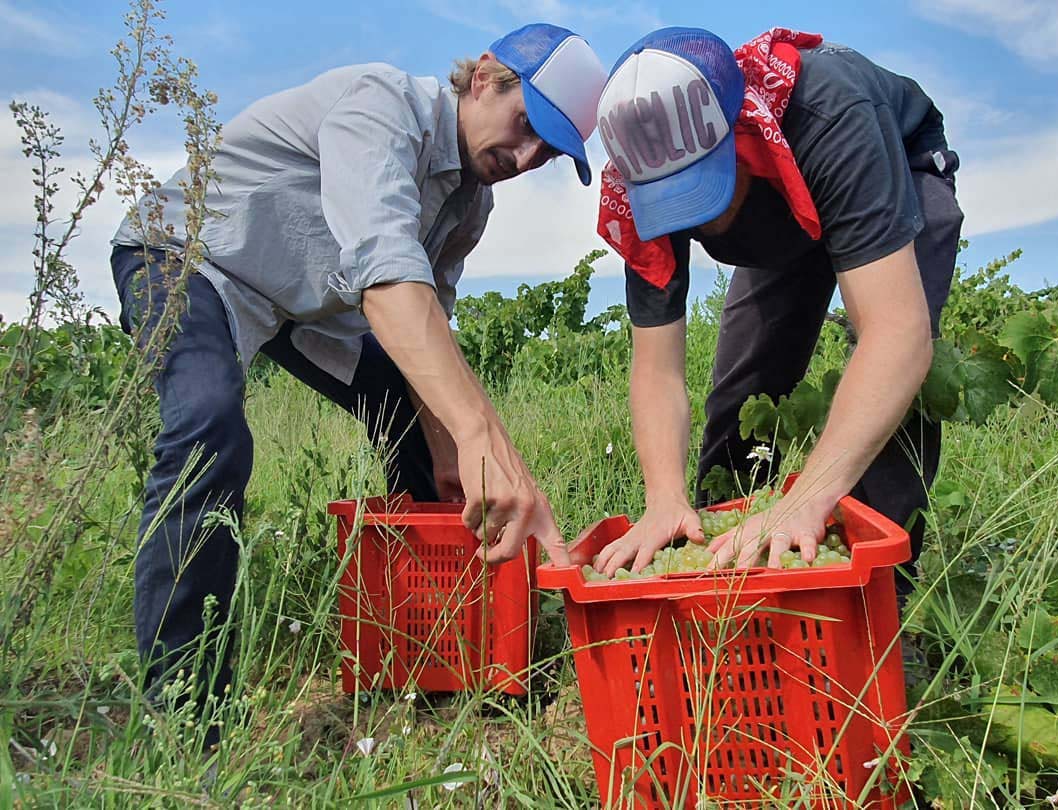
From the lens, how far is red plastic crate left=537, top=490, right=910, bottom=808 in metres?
1.50

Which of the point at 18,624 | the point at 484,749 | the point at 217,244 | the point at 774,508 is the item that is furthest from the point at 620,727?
the point at 217,244

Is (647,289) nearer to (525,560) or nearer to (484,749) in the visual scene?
(525,560)

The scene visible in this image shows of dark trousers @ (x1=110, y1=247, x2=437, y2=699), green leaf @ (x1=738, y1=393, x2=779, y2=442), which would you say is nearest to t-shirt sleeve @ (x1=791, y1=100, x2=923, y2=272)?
green leaf @ (x1=738, y1=393, x2=779, y2=442)

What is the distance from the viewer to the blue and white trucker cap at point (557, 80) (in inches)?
88.6

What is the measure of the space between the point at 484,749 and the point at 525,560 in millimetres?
706

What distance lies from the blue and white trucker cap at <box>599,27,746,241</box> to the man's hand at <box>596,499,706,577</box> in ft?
2.00

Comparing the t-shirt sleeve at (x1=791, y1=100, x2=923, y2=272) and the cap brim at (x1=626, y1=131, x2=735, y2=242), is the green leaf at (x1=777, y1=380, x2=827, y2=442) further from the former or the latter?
the cap brim at (x1=626, y1=131, x2=735, y2=242)

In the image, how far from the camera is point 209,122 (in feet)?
5.08

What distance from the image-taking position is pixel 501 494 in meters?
1.65

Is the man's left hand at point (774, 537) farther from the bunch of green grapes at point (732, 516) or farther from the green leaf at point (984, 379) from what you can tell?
the green leaf at point (984, 379)

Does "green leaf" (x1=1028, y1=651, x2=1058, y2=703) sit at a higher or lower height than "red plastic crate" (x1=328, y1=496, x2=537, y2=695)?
lower

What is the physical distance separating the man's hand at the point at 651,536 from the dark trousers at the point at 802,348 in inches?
23.2

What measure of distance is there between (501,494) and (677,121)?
2.87 ft

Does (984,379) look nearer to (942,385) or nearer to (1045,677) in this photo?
(942,385)
